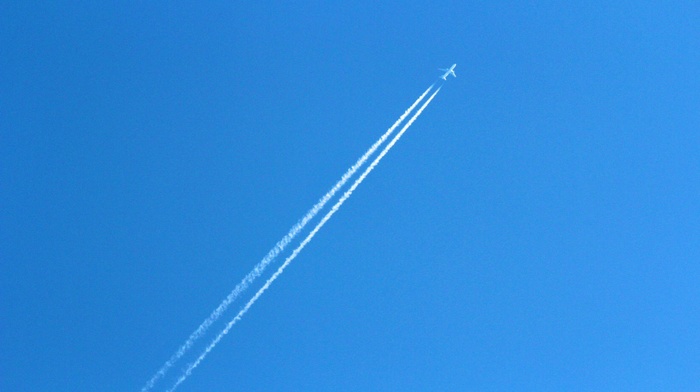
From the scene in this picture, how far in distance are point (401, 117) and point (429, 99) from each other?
0.49 metres

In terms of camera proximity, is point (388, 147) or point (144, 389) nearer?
point (144, 389)

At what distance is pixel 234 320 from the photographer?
8984 millimetres

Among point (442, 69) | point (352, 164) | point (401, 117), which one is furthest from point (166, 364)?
point (442, 69)

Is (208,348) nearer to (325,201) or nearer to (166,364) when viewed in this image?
(166,364)

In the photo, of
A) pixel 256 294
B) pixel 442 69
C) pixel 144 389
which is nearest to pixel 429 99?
pixel 442 69

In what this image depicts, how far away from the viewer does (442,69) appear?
9344 mm

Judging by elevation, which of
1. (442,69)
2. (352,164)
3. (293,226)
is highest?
(442,69)

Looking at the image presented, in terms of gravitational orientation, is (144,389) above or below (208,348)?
below

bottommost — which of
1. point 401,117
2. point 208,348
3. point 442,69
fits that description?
point 208,348

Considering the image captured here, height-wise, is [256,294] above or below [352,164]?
below

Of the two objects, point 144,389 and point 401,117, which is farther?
point 401,117

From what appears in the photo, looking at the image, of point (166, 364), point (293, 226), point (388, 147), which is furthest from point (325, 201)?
point (166, 364)

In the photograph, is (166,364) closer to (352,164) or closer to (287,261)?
(287,261)

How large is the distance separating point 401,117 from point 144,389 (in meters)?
5.27
